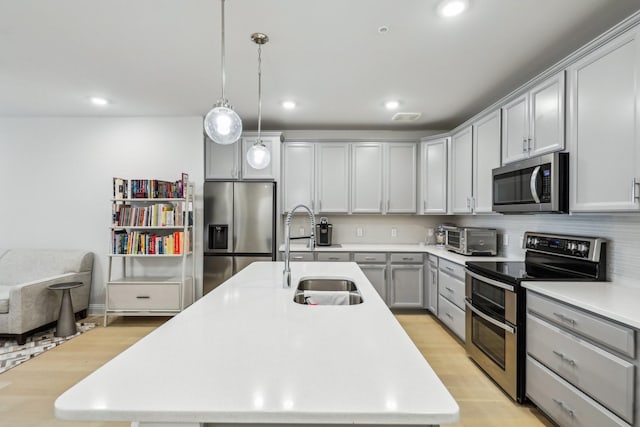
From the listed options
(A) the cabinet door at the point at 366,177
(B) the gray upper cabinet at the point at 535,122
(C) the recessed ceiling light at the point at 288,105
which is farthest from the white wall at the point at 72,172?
(B) the gray upper cabinet at the point at 535,122

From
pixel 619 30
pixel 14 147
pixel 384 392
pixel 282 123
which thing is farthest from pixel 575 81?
pixel 14 147

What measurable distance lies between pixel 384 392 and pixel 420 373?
15 cm

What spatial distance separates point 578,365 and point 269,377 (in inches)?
68.0

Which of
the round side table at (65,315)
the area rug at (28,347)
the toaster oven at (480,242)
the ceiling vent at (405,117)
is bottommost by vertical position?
the area rug at (28,347)

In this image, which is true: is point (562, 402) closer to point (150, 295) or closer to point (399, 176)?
point (399, 176)

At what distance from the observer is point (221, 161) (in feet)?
13.6

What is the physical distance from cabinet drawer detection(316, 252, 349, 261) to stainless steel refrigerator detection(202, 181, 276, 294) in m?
0.59

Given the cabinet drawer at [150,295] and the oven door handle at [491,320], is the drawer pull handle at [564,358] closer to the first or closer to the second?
the oven door handle at [491,320]

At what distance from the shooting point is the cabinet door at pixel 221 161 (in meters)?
Answer: 4.13

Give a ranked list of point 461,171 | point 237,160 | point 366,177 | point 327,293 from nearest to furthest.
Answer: point 327,293 → point 461,171 → point 237,160 → point 366,177

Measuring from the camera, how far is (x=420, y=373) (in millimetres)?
880

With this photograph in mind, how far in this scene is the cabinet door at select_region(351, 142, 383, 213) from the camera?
432 centimetres

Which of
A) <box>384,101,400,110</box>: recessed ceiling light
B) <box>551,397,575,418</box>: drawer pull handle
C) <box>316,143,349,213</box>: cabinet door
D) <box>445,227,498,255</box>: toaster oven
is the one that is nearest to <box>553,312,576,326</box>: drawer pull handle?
<box>551,397,575,418</box>: drawer pull handle

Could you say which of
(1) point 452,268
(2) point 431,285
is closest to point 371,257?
(2) point 431,285
